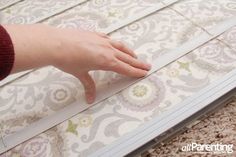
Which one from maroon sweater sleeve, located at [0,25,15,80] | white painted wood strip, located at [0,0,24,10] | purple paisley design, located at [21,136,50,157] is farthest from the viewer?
white painted wood strip, located at [0,0,24,10]

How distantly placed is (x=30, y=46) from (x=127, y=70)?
0.20 metres

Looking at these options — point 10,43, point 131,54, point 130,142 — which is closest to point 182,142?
point 130,142

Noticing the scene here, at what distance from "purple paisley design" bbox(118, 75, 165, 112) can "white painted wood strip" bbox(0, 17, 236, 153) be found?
1 cm

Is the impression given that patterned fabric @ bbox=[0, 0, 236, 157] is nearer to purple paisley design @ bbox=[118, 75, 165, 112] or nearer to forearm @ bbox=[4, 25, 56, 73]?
purple paisley design @ bbox=[118, 75, 165, 112]


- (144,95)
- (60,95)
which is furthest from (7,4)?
(144,95)

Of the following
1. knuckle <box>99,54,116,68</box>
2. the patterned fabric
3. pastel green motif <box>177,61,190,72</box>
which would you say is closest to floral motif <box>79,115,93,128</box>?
the patterned fabric

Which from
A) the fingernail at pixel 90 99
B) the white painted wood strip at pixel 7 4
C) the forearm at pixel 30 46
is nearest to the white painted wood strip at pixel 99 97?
the fingernail at pixel 90 99

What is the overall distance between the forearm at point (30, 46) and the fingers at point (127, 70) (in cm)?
13

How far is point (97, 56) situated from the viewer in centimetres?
57

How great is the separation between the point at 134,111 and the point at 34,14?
1.33ft

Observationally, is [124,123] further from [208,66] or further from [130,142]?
[208,66]

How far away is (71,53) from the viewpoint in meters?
0.54

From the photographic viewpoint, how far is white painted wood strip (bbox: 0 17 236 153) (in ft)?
1.95

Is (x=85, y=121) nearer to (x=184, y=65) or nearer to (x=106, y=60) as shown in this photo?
(x=106, y=60)
